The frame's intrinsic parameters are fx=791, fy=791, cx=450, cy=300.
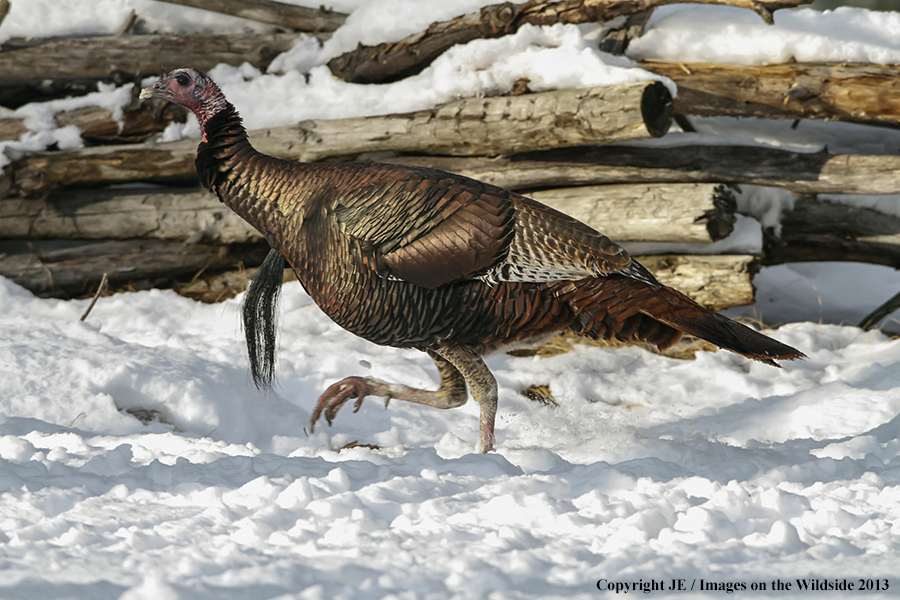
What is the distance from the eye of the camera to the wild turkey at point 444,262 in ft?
10.0

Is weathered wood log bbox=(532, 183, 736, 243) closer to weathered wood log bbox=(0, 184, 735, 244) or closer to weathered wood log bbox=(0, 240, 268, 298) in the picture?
weathered wood log bbox=(0, 184, 735, 244)

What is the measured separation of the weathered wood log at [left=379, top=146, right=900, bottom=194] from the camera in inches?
190

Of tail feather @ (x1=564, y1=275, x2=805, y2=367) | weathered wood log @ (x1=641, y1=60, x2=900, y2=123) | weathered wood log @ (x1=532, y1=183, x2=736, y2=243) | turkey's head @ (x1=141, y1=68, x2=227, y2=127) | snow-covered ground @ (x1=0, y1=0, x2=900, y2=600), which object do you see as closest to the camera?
snow-covered ground @ (x1=0, y1=0, x2=900, y2=600)

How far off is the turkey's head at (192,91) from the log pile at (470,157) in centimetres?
192

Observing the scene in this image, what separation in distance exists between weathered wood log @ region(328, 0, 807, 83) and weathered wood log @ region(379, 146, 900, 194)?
2.22ft

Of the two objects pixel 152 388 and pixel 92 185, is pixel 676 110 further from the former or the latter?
pixel 92 185

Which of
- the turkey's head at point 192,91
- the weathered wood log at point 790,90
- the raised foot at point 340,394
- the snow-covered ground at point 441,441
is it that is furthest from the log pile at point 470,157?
the raised foot at point 340,394

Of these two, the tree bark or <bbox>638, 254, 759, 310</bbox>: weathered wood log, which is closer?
the tree bark

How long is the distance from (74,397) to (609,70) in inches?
133

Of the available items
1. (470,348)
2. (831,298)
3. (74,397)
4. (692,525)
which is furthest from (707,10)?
(74,397)

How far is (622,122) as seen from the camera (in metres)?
4.44

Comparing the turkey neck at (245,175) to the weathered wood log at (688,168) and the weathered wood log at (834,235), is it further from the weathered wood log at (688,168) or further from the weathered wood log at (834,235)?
the weathered wood log at (834,235)

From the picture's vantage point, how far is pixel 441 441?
353 centimetres

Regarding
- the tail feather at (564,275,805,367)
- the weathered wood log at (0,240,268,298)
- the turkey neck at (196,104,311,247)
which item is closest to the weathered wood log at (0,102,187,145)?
the weathered wood log at (0,240,268,298)
